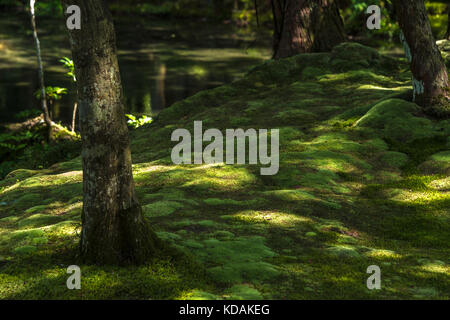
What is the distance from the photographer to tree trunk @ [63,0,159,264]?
645 cm

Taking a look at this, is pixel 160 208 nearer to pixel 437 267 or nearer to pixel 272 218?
pixel 272 218

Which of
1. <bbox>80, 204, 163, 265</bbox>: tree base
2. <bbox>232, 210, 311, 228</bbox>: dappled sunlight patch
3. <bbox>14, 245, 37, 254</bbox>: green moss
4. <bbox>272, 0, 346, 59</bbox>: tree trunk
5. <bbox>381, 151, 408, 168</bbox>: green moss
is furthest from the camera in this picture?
<bbox>272, 0, 346, 59</bbox>: tree trunk

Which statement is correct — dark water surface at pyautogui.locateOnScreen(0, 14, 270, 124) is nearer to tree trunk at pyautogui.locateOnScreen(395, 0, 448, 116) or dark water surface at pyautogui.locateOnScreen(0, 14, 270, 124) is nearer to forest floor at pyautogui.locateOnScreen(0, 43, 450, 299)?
forest floor at pyautogui.locateOnScreen(0, 43, 450, 299)

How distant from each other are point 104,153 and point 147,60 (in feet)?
116

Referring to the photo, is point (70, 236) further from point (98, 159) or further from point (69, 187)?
point (69, 187)

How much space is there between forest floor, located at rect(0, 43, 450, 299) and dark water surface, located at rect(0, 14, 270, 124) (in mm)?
11782

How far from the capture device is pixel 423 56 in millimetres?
13633

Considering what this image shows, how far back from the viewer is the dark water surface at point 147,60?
30.1 metres

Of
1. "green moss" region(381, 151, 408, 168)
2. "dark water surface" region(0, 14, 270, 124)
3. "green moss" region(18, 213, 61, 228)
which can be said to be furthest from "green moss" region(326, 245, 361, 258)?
"dark water surface" region(0, 14, 270, 124)

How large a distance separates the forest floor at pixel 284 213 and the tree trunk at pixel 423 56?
51 centimetres

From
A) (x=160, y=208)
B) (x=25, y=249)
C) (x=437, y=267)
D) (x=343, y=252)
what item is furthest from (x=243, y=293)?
(x=160, y=208)

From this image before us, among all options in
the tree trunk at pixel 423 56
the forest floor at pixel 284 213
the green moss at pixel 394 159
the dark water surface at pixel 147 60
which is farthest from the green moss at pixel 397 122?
the dark water surface at pixel 147 60

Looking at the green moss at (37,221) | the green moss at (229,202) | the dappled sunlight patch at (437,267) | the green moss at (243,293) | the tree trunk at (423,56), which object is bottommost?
the dappled sunlight patch at (437,267)

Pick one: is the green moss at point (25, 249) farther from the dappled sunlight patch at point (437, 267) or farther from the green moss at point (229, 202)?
the dappled sunlight patch at point (437, 267)
